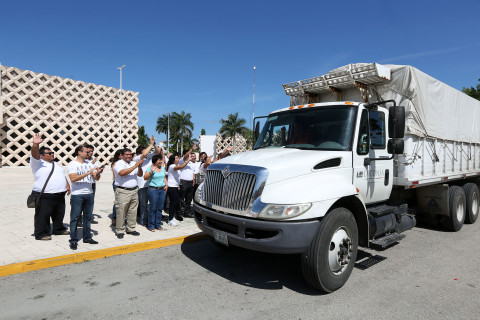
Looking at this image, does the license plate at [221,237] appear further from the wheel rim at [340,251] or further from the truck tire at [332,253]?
the wheel rim at [340,251]

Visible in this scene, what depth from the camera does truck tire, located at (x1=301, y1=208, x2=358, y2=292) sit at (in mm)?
3381

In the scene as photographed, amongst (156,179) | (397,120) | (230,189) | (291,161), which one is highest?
(397,120)

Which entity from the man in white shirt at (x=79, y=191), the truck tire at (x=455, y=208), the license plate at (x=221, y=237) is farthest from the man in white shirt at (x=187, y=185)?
the truck tire at (x=455, y=208)

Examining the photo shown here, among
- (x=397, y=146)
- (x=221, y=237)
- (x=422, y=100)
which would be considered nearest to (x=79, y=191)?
(x=221, y=237)

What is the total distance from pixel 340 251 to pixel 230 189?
159 cm

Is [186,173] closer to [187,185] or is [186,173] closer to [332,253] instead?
[187,185]

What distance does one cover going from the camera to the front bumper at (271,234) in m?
3.25

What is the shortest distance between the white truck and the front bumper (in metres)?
0.01

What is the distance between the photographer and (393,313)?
313 cm

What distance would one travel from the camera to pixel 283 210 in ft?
10.7

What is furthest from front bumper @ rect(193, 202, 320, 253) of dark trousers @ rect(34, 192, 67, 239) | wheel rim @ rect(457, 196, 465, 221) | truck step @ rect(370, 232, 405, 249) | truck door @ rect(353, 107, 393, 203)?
wheel rim @ rect(457, 196, 465, 221)

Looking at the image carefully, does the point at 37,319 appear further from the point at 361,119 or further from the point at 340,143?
the point at 361,119

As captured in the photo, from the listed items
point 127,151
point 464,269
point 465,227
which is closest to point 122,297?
point 127,151

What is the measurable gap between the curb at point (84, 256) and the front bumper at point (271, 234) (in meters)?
2.31
